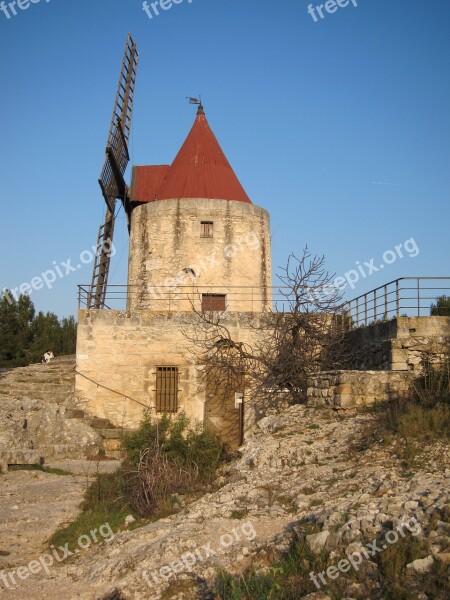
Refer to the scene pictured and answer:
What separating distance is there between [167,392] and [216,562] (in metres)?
10.7

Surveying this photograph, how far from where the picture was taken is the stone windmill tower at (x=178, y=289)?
16562 millimetres

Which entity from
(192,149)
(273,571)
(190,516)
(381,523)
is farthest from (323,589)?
(192,149)

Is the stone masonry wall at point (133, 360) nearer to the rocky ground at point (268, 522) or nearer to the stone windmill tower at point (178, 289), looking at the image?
the stone windmill tower at point (178, 289)

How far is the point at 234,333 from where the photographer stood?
16969 millimetres

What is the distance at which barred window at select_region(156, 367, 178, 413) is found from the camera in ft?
54.2

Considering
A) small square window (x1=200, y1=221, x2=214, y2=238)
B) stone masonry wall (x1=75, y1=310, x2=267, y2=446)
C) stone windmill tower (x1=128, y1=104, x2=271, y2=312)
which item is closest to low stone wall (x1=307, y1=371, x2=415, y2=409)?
stone masonry wall (x1=75, y1=310, x2=267, y2=446)
